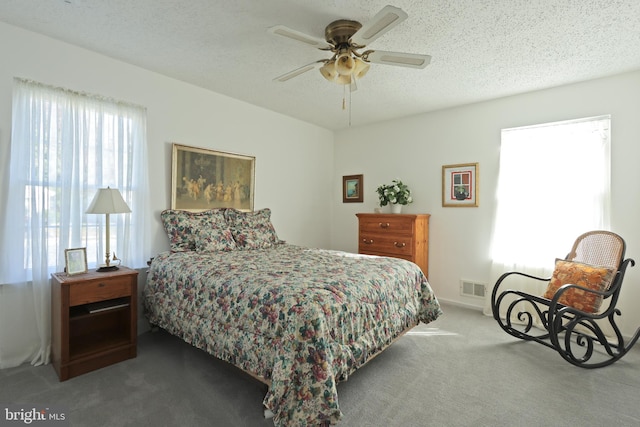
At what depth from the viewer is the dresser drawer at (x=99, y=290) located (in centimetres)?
221

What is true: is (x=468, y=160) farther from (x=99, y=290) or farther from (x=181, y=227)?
(x=99, y=290)

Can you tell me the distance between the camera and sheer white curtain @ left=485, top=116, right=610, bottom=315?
305 cm

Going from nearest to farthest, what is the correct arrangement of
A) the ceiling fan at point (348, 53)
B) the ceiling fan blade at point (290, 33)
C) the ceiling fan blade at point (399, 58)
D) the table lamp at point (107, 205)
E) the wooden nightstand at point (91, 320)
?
the ceiling fan blade at point (290, 33) → the ceiling fan at point (348, 53) → the ceiling fan blade at point (399, 58) → the wooden nightstand at point (91, 320) → the table lamp at point (107, 205)

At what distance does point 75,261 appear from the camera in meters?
2.37

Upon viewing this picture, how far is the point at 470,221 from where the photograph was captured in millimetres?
3881

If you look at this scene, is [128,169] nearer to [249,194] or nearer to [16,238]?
[16,238]

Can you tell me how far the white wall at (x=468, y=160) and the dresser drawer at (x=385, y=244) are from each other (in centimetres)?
55

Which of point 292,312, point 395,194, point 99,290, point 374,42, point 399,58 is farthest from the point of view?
point 395,194

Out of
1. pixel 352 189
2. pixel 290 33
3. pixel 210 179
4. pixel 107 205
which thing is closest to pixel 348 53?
pixel 290 33

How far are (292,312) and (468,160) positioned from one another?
10.6 ft

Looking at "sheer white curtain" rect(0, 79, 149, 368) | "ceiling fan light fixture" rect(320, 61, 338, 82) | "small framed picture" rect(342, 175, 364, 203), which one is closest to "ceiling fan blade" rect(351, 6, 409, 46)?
"ceiling fan light fixture" rect(320, 61, 338, 82)

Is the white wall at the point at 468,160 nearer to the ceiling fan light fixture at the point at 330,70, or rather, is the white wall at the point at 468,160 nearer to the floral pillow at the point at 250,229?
the floral pillow at the point at 250,229

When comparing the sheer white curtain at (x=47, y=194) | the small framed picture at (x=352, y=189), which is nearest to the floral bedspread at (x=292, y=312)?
the sheer white curtain at (x=47, y=194)

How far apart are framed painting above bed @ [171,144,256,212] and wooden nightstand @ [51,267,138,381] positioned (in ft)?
3.40
